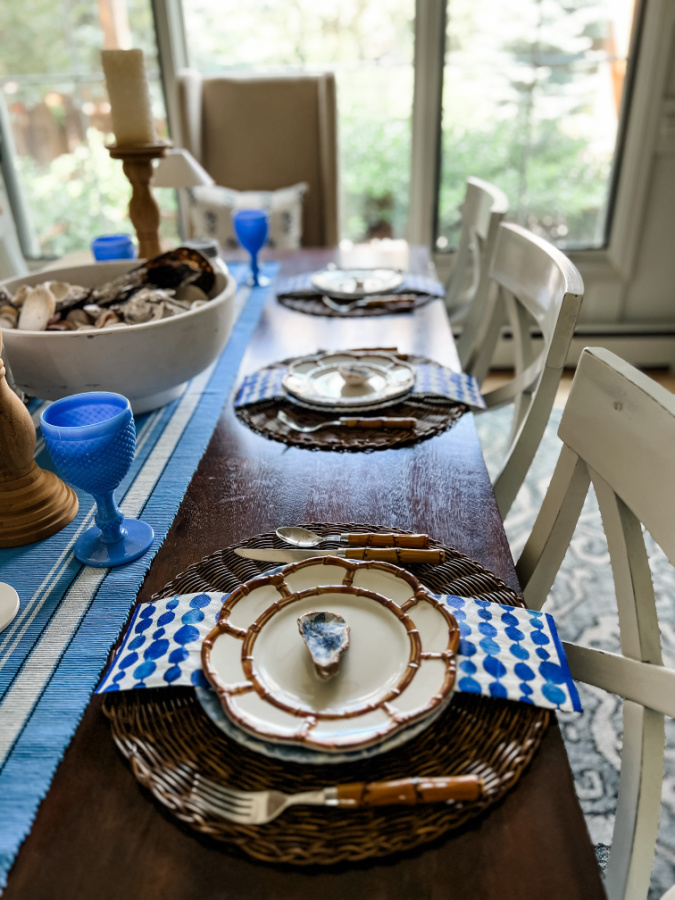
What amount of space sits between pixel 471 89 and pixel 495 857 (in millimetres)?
2810

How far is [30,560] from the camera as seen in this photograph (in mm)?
696

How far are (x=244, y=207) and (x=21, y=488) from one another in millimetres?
1815

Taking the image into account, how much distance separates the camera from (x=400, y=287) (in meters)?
1.48

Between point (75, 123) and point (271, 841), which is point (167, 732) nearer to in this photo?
point (271, 841)

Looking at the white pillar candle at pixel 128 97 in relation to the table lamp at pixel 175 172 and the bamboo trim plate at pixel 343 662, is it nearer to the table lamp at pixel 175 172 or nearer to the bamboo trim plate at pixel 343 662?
the table lamp at pixel 175 172

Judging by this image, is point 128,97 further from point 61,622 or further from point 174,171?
point 61,622

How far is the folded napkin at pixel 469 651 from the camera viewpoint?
1.64 feet

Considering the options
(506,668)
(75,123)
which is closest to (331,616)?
(506,668)

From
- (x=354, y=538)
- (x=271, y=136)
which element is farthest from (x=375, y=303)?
(x=271, y=136)

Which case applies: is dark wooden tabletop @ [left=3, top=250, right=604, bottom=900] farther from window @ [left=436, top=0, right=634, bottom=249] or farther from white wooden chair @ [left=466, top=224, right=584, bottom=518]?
window @ [left=436, top=0, right=634, bottom=249]

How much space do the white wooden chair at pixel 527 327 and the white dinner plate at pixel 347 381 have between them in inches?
7.2

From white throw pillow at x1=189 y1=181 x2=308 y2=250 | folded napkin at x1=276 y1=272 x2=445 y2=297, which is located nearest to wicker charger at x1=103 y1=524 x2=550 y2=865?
folded napkin at x1=276 y1=272 x2=445 y2=297

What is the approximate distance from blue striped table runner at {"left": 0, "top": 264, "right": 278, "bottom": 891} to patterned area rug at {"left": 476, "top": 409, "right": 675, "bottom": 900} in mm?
645

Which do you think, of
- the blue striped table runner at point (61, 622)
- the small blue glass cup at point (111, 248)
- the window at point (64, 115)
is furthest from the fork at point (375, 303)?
the window at point (64, 115)
